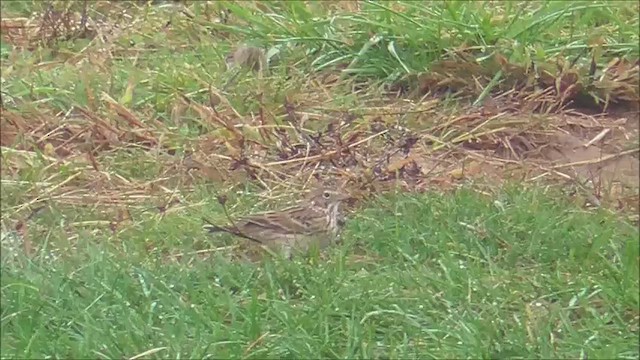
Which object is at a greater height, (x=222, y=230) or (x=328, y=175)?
(x=222, y=230)

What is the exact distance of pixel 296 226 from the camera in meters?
4.45

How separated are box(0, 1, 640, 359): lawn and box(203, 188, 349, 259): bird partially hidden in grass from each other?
0.20ft

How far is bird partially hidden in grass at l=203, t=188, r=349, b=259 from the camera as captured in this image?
436cm

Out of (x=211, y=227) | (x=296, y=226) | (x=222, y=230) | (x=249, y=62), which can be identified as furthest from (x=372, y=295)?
(x=249, y=62)

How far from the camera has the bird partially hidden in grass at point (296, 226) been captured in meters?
4.36

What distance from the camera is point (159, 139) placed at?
18.0 ft

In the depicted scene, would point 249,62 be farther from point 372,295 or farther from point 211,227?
point 372,295

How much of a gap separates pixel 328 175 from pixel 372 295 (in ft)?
3.93

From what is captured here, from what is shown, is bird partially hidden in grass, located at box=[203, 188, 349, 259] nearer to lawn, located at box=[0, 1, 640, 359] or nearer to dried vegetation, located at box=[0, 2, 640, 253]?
lawn, located at box=[0, 1, 640, 359]

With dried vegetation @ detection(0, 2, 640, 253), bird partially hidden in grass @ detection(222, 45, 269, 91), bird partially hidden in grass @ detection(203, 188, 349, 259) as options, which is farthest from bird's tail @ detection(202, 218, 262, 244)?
bird partially hidden in grass @ detection(222, 45, 269, 91)

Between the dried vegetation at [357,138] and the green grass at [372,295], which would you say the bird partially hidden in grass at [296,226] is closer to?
the green grass at [372,295]

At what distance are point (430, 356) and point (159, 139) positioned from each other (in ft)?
7.12

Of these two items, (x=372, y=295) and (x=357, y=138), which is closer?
(x=372, y=295)

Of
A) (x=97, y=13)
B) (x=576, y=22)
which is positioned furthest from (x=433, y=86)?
(x=97, y=13)
